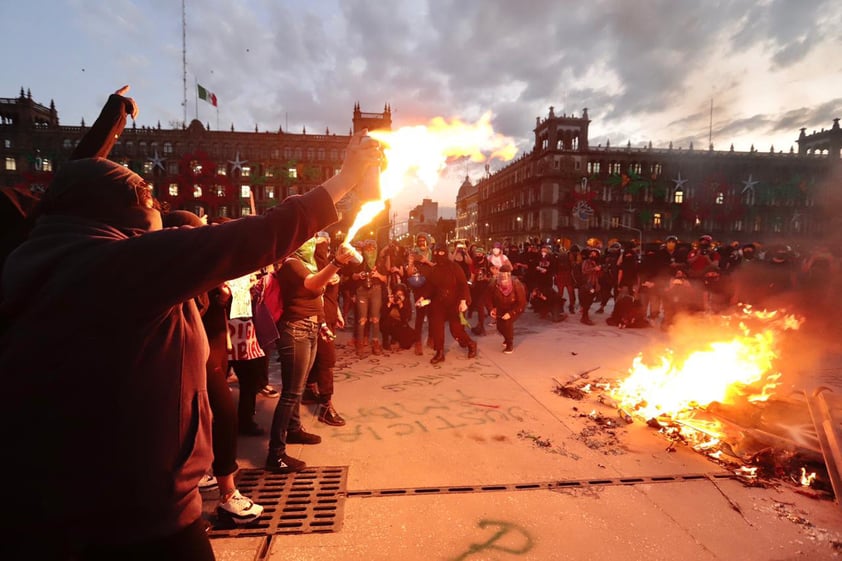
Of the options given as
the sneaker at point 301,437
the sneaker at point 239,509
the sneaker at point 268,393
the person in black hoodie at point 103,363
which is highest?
the person in black hoodie at point 103,363

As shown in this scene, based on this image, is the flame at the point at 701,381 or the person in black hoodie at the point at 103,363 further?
the flame at the point at 701,381

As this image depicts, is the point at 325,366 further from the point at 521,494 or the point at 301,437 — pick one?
the point at 521,494

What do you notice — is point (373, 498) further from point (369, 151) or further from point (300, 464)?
point (369, 151)

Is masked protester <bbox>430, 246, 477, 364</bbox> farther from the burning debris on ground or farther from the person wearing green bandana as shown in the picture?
the person wearing green bandana

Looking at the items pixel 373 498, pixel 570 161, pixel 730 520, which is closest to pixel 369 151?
pixel 373 498

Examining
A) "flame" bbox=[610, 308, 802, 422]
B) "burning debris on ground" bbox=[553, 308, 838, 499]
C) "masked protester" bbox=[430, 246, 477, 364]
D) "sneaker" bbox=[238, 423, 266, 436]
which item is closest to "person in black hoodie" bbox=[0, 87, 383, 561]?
"sneaker" bbox=[238, 423, 266, 436]

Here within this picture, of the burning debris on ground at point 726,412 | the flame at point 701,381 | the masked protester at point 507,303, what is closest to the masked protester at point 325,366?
the burning debris on ground at point 726,412

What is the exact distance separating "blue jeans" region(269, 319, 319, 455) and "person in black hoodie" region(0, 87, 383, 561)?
240 centimetres

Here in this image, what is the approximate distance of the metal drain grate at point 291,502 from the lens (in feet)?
10.0

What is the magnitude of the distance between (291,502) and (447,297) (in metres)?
5.26

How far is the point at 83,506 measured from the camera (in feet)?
4.27

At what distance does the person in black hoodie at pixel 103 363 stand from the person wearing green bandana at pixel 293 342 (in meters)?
2.30

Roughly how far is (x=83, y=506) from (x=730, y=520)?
3953 mm

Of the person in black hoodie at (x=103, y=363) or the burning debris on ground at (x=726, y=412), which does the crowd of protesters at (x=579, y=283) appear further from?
the person in black hoodie at (x=103, y=363)
